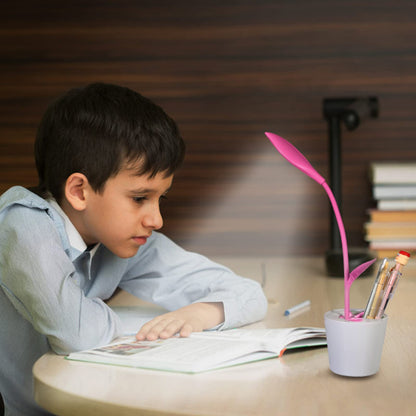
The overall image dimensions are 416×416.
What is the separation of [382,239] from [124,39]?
0.82 metres

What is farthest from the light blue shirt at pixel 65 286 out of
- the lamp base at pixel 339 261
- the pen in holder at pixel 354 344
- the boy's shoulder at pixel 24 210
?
the lamp base at pixel 339 261

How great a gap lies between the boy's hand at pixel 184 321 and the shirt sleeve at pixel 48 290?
0.05 meters

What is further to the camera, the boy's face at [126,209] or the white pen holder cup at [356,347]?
the boy's face at [126,209]

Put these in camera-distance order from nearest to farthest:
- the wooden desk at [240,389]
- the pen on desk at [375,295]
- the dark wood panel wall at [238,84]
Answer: the wooden desk at [240,389] → the pen on desk at [375,295] → the dark wood panel wall at [238,84]

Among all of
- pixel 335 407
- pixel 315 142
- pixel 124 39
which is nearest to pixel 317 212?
pixel 315 142

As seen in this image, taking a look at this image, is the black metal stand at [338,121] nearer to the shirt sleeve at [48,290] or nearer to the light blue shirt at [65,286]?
the light blue shirt at [65,286]

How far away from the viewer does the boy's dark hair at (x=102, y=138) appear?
34.1 inches

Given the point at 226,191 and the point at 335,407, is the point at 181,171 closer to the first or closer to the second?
the point at 226,191

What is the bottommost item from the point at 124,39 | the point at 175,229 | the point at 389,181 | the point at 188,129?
the point at 175,229

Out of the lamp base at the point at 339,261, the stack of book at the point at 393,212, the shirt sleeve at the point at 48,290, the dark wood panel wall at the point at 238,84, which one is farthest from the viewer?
the dark wood panel wall at the point at 238,84

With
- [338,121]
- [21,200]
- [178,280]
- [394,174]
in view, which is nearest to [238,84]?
[338,121]

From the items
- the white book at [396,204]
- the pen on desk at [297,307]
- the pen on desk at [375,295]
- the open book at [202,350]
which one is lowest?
the pen on desk at [297,307]

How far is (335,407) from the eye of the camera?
1.68 ft

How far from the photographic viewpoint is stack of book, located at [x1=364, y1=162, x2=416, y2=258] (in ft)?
4.60
